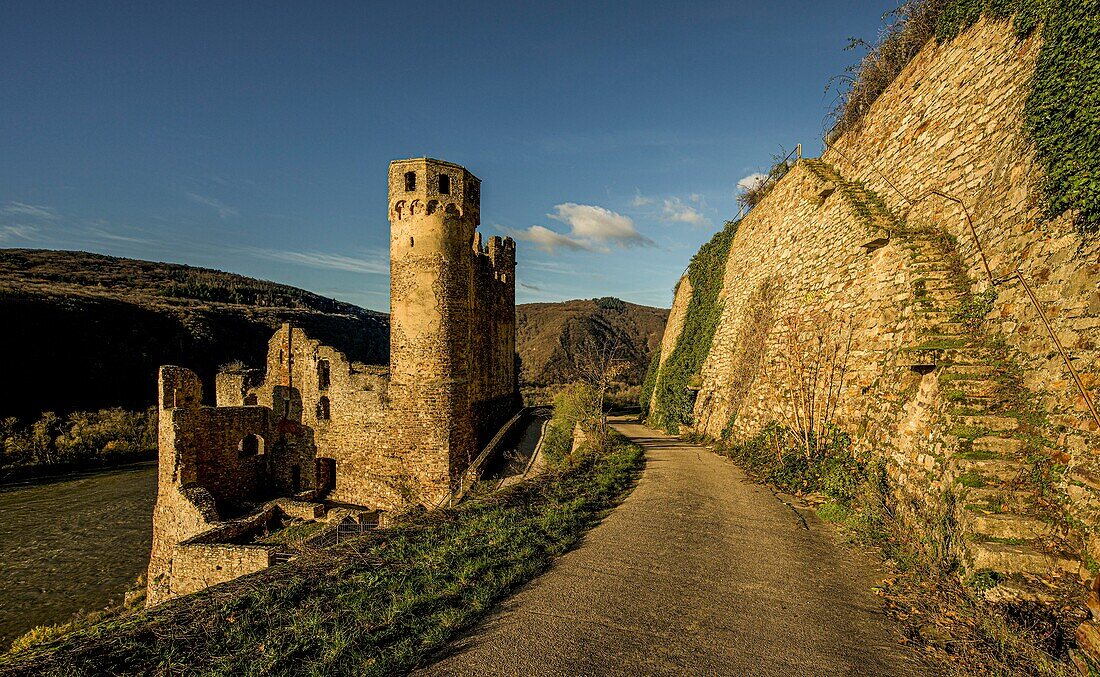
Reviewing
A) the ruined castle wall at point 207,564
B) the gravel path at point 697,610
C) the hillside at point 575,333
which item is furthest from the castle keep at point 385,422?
the hillside at point 575,333

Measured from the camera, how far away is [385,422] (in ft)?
54.9

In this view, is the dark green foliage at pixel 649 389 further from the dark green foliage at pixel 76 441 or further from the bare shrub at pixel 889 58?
the dark green foliage at pixel 76 441

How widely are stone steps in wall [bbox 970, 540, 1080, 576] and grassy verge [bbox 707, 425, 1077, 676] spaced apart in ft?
0.66

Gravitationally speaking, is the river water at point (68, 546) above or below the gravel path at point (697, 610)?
below

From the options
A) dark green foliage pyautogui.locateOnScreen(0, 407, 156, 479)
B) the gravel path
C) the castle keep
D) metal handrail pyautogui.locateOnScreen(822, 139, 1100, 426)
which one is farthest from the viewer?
dark green foliage pyautogui.locateOnScreen(0, 407, 156, 479)

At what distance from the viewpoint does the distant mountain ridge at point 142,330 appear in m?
45.6

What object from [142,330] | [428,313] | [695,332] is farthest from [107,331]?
[695,332]

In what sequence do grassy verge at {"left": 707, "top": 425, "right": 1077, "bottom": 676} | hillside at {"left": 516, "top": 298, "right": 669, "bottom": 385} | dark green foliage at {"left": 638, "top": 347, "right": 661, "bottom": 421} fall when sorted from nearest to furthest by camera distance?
1. grassy verge at {"left": 707, "top": 425, "right": 1077, "bottom": 676}
2. dark green foliage at {"left": 638, "top": 347, "right": 661, "bottom": 421}
3. hillside at {"left": 516, "top": 298, "right": 669, "bottom": 385}

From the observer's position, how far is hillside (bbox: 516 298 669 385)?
182 ft

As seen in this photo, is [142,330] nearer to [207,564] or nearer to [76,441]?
[76,441]

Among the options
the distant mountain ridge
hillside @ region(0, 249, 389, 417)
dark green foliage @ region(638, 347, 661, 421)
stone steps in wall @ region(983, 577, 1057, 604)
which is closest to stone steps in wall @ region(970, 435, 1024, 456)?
stone steps in wall @ region(983, 577, 1057, 604)

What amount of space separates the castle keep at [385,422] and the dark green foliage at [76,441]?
21.3 meters

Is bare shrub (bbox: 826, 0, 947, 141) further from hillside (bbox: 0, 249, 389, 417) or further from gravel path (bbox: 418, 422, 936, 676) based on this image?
hillside (bbox: 0, 249, 389, 417)

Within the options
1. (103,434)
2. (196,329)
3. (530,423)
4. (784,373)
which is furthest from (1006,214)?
(196,329)
